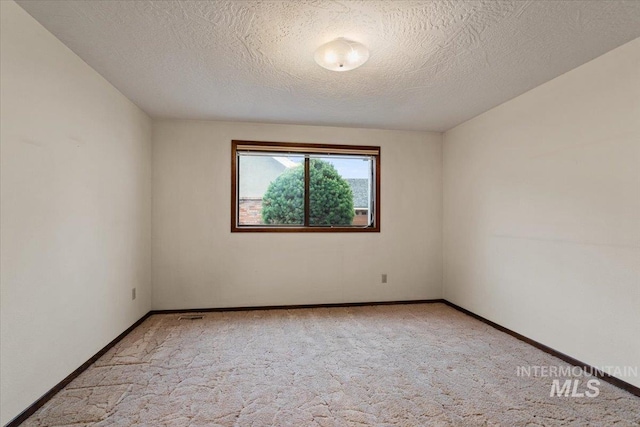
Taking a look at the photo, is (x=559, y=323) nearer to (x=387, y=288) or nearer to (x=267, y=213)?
(x=387, y=288)

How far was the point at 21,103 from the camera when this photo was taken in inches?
72.2

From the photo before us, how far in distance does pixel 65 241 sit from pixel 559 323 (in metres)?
3.95

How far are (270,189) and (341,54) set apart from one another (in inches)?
92.6

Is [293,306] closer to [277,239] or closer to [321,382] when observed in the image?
[277,239]

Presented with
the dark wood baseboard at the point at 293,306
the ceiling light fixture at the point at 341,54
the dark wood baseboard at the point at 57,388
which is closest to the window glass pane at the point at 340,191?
the dark wood baseboard at the point at 293,306

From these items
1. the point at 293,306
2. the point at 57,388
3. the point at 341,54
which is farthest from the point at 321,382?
the point at 341,54

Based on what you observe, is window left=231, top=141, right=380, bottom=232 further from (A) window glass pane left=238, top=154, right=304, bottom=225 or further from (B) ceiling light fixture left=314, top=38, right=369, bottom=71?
(B) ceiling light fixture left=314, top=38, right=369, bottom=71

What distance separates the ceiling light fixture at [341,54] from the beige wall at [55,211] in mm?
1781

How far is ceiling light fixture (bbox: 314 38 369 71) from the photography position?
2115 millimetres

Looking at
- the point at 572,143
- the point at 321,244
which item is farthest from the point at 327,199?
the point at 572,143

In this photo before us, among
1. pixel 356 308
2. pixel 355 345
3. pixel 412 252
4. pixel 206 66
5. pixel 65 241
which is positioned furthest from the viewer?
pixel 412 252

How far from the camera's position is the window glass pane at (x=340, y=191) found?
14.2 feet

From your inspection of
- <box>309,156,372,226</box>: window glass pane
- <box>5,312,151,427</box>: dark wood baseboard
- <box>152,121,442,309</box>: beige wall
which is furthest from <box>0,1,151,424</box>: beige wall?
<box>309,156,372,226</box>: window glass pane

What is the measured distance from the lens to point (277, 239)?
13.6ft
